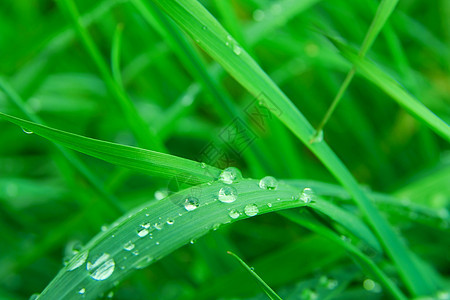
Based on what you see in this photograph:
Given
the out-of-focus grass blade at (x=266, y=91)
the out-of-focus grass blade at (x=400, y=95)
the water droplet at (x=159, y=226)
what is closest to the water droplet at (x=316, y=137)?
the out-of-focus grass blade at (x=266, y=91)

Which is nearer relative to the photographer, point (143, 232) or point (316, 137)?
point (143, 232)

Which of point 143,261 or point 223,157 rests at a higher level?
point 223,157

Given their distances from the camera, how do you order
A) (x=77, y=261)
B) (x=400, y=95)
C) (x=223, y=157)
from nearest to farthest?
(x=77, y=261) < (x=400, y=95) < (x=223, y=157)

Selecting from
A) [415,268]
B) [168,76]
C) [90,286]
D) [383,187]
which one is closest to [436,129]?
[415,268]

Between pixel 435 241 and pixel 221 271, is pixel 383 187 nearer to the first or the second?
pixel 435 241

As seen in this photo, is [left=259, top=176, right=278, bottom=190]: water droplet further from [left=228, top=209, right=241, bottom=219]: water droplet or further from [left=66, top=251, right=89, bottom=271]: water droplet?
[left=66, top=251, right=89, bottom=271]: water droplet

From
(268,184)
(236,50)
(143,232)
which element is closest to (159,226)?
(143,232)

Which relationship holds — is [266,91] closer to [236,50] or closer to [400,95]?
[236,50]
